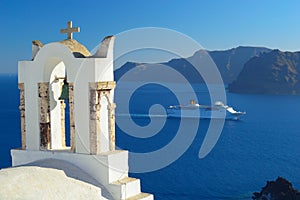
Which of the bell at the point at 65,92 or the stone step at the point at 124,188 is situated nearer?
the stone step at the point at 124,188

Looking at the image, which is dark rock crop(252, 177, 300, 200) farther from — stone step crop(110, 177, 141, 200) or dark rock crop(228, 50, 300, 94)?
dark rock crop(228, 50, 300, 94)

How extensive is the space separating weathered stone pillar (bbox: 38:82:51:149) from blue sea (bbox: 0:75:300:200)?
16237 mm

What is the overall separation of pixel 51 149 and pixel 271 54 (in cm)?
11867

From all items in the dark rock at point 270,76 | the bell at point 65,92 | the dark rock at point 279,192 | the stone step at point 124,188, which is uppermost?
the dark rock at point 270,76

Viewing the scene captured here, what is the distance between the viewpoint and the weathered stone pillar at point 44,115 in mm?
6406

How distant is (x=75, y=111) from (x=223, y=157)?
35.3m

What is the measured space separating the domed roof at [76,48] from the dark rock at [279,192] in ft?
66.1

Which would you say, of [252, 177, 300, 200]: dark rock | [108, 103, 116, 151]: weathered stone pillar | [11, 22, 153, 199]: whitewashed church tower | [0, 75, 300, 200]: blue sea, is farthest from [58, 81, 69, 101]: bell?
[252, 177, 300, 200]: dark rock

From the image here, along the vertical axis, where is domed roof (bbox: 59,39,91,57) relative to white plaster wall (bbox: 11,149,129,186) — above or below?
above

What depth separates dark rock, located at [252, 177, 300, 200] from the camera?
2394cm

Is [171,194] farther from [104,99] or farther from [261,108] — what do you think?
[261,108]

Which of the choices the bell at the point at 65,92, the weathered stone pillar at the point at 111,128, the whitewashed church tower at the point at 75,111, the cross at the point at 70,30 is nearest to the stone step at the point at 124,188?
the whitewashed church tower at the point at 75,111

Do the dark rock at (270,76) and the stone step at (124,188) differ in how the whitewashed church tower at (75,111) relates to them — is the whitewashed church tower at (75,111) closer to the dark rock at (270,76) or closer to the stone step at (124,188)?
the stone step at (124,188)

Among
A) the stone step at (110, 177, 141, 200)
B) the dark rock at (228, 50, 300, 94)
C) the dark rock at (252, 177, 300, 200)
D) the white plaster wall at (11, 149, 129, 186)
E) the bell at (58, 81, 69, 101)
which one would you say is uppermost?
the dark rock at (228, 50, 300, 94)
